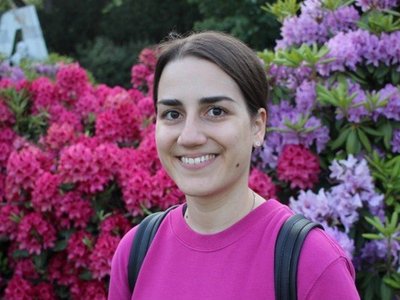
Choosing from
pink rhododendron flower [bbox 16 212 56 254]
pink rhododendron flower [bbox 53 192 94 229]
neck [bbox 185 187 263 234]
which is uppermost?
neck [bbox 185 187 263 234]

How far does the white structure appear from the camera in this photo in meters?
7.98

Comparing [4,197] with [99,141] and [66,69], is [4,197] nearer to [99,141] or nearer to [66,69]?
[99,141]

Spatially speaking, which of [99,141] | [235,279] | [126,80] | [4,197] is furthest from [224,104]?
[126,80]

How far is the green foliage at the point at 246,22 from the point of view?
33.7 feet

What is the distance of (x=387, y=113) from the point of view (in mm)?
3100

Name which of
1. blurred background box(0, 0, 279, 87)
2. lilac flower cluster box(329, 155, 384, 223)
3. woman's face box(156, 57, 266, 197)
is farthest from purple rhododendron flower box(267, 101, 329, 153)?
blurred background box(0, 0, 279, 87)

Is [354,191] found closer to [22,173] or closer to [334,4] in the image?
[334,4]

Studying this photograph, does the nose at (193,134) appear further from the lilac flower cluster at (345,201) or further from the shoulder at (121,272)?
the lilac flower cluster at (345,201)

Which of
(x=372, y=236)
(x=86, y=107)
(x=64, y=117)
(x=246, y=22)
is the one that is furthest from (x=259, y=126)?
(x=246, y=22)

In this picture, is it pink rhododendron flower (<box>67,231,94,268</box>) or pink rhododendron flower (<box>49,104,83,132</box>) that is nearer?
pink rhododendron flower (<box>67,231,94,268</box>)

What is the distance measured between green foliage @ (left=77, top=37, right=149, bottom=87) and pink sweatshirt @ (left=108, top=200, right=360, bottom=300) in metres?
10.4

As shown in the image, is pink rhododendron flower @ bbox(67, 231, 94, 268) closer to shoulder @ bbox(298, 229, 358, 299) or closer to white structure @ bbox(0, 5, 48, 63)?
shoulder @ bbox(298, 229, 358, 299)

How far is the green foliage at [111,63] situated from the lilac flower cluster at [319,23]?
844 centimetres

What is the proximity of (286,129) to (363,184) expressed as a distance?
19.9 inches
